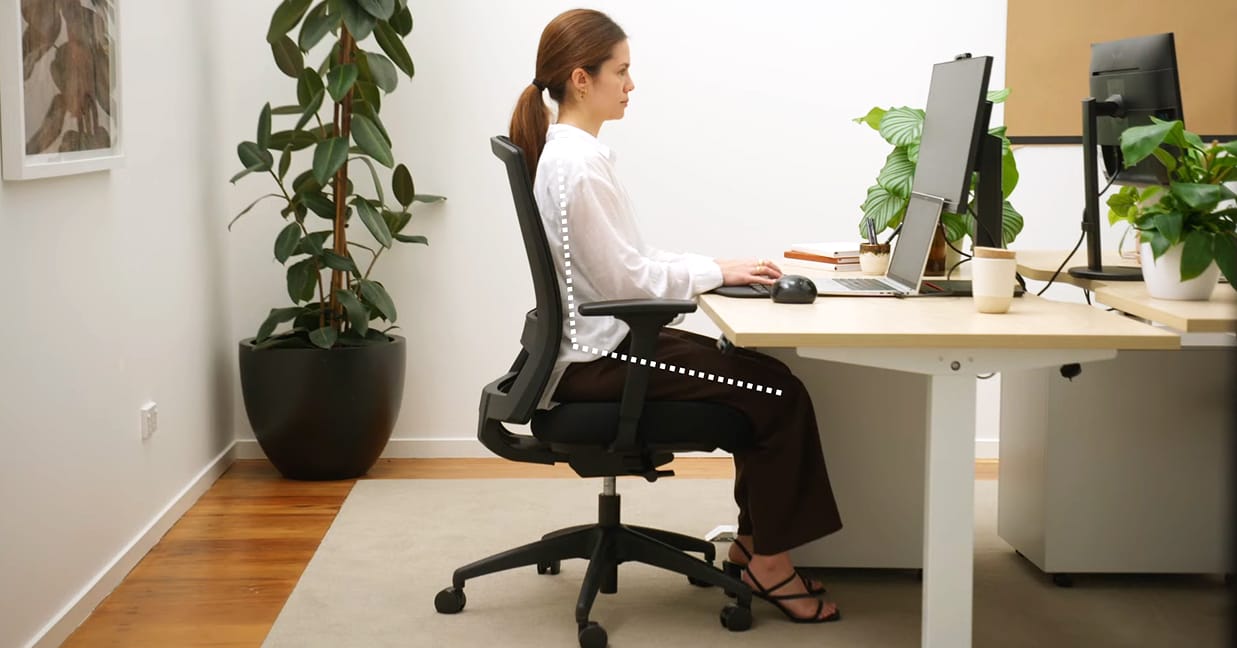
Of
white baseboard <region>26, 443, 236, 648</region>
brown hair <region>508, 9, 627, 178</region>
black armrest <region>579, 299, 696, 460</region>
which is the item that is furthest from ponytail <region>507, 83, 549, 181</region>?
white baseboard <region>26, 443, 236, 648</region>

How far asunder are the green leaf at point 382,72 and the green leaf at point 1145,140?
2.23 m

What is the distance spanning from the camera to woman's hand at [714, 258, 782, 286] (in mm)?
2801

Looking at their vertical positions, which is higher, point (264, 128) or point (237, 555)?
point (264, 128)

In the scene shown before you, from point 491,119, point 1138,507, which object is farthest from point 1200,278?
point 491,119

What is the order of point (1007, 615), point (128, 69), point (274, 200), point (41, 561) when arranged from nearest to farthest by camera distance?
point (41, 561), point (1007, 615), point (128, 69), point (274, 200)

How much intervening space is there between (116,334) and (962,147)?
6.76ft

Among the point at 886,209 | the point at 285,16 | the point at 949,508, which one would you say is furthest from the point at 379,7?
the point at 949,508

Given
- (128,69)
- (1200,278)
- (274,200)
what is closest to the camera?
(1200,278)

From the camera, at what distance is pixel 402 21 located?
4.00 metres

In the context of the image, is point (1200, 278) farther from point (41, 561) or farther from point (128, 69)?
point (128, 69)

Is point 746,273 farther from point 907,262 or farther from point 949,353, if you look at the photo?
point 949,353

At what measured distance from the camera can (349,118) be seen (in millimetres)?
4027

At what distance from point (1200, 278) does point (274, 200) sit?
2.94 meters

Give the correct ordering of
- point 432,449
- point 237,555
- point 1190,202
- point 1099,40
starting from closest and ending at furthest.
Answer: point 1190,202, point 237,555, point 1099,40, point 432,449
